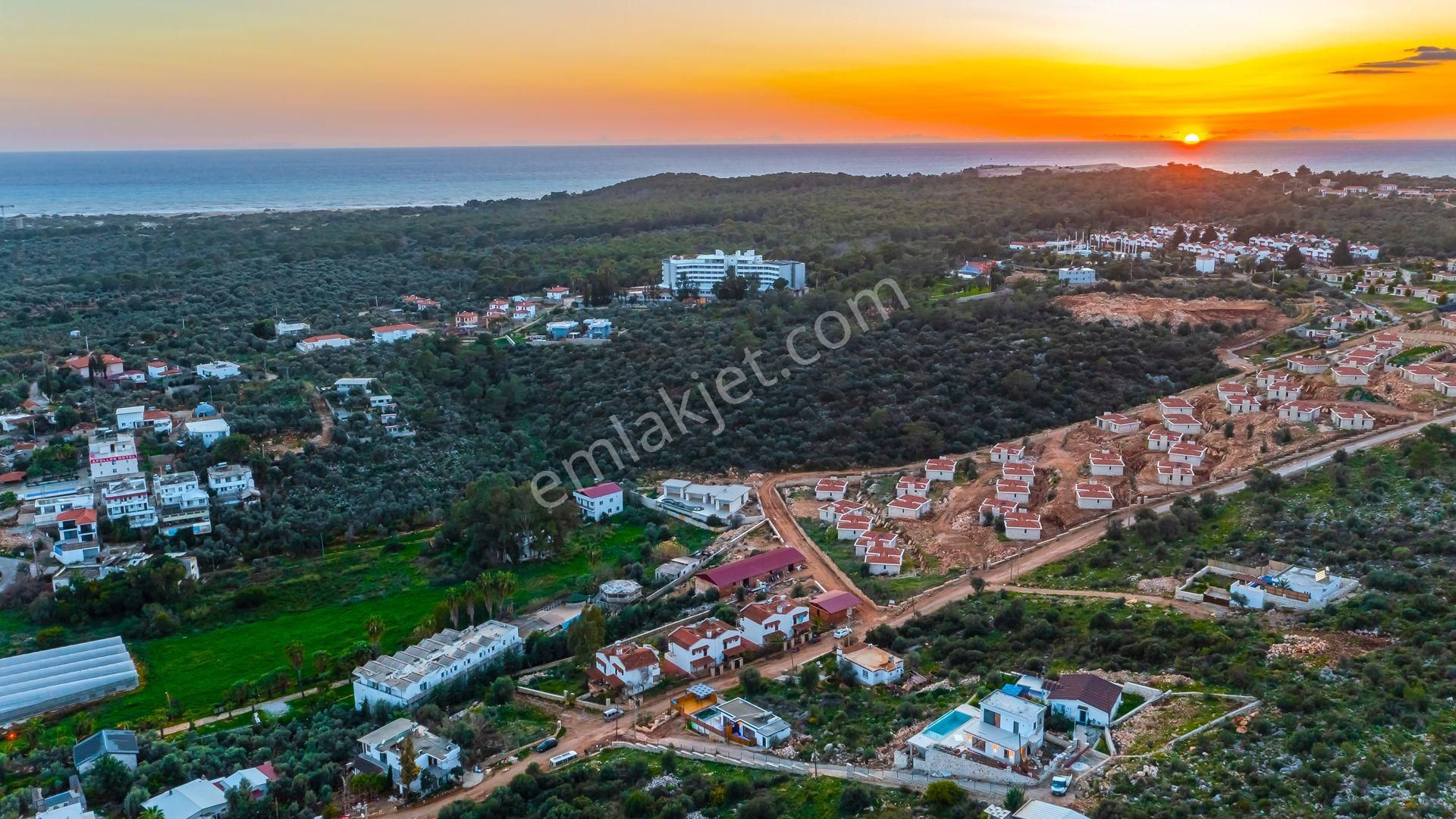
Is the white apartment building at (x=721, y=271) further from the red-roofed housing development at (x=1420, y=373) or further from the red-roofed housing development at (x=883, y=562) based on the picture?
the red-roofed housing development at (x=883, y=562)

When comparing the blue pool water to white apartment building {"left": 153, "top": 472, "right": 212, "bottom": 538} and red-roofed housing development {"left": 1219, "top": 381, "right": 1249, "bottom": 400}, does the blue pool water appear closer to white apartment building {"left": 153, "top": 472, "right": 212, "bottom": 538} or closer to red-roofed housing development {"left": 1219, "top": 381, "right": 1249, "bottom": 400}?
red-roofed housing development {"left": 1219, "top": 381, "right": 1249, "bottom": 400}

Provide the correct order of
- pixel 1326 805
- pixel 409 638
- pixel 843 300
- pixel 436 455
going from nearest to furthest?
pixel 1326 805
pixel 409 638
pixel 436 455
pixel 843 300

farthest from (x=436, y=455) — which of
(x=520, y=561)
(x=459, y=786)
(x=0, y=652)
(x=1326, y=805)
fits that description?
(x=1326, y=805)

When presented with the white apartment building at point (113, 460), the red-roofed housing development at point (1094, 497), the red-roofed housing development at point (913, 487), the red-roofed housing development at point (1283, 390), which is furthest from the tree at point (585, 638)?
the red-roofed housing development at point (1283, 390)

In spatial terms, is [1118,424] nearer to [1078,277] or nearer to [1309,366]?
[1309,366]

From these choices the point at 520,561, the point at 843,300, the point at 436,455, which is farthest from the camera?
the point at 843,300

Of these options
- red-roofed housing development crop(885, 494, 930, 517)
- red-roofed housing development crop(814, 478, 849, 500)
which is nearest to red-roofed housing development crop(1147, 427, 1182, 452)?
red-roofed housing development crop(885, 494, 930, 517)

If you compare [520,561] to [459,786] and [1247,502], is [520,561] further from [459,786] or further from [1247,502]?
[1247,502]
